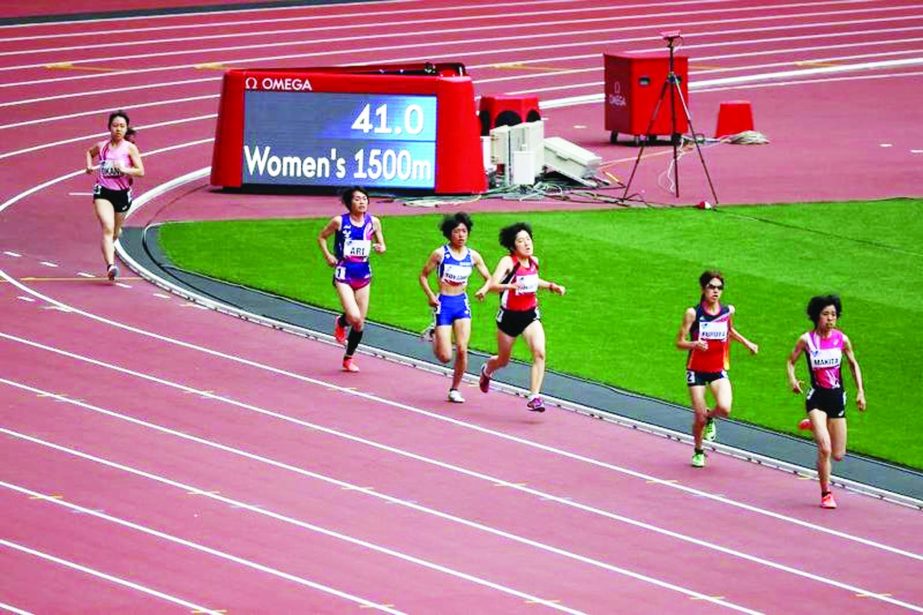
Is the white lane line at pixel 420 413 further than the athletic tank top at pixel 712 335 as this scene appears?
No

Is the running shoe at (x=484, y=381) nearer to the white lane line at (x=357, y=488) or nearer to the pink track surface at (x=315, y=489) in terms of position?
the pink track surface at (x=315, y=489)

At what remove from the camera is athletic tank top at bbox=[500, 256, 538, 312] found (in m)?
18.1

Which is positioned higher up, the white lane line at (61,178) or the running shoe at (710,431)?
the white lane line at (61,178)

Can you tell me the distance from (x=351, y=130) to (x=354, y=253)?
8.89m

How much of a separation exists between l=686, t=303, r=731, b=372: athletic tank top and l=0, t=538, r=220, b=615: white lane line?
17.6 ft

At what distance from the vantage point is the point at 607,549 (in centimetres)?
1470

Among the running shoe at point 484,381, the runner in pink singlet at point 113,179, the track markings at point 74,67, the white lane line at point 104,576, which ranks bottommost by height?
the white lane line at point 104,576

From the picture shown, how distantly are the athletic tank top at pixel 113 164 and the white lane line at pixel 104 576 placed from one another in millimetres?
9169

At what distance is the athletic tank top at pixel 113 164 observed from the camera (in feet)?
75.2

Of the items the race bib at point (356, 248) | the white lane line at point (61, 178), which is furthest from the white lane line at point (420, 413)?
the white lane line at point (61, 178)

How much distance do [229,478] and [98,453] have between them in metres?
1.22

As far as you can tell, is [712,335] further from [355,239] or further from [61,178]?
[61,178]

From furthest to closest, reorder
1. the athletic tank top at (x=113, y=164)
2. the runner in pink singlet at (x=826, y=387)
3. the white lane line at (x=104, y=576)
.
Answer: the athletic tank top at (x=113, y=164), the runner in pink singlet at (x=826, y=387), the white lane line at (x=104, y=576)

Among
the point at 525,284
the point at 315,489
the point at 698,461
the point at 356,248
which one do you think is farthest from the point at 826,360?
the point at 356,248
